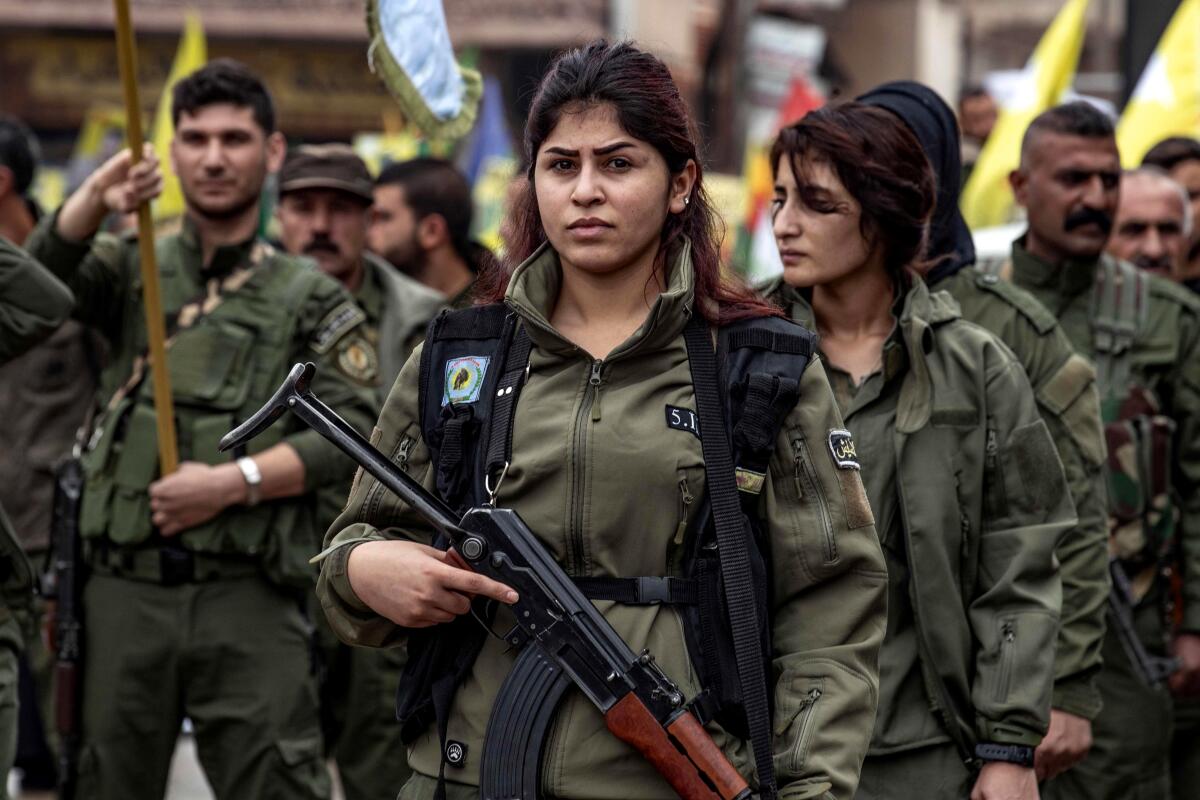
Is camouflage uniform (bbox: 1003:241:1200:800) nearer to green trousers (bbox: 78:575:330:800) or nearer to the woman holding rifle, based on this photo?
green trousers (bbox: 78:575:330:800)

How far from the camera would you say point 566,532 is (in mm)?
3156

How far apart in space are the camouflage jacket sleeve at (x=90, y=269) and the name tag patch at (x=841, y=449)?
2.83 m

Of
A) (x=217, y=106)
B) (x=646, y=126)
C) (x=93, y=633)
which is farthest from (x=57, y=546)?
(x=646, y=126)

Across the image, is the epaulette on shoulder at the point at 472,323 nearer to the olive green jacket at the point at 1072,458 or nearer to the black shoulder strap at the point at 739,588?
the black shoulder strap at the point at 739,588

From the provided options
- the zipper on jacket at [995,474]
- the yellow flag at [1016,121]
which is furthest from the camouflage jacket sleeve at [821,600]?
the yellow flag at [1016,121]

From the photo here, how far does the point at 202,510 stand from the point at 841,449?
2560 millimetres

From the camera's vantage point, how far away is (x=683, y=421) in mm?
3191

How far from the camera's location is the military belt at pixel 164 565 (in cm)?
546

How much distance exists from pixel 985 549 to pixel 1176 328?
185 cm

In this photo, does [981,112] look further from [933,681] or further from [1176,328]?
[933,681]

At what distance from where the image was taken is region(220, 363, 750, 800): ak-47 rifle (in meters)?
3.07

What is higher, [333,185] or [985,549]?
[333,185]

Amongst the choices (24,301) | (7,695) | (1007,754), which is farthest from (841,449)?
(24,301)

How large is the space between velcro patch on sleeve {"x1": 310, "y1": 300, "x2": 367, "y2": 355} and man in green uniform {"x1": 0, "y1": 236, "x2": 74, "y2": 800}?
1028mm
